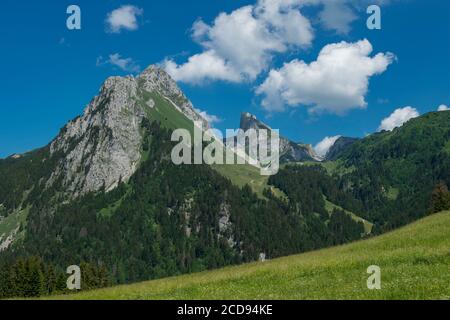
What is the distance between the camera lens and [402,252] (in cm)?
3234

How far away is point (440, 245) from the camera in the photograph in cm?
3381
